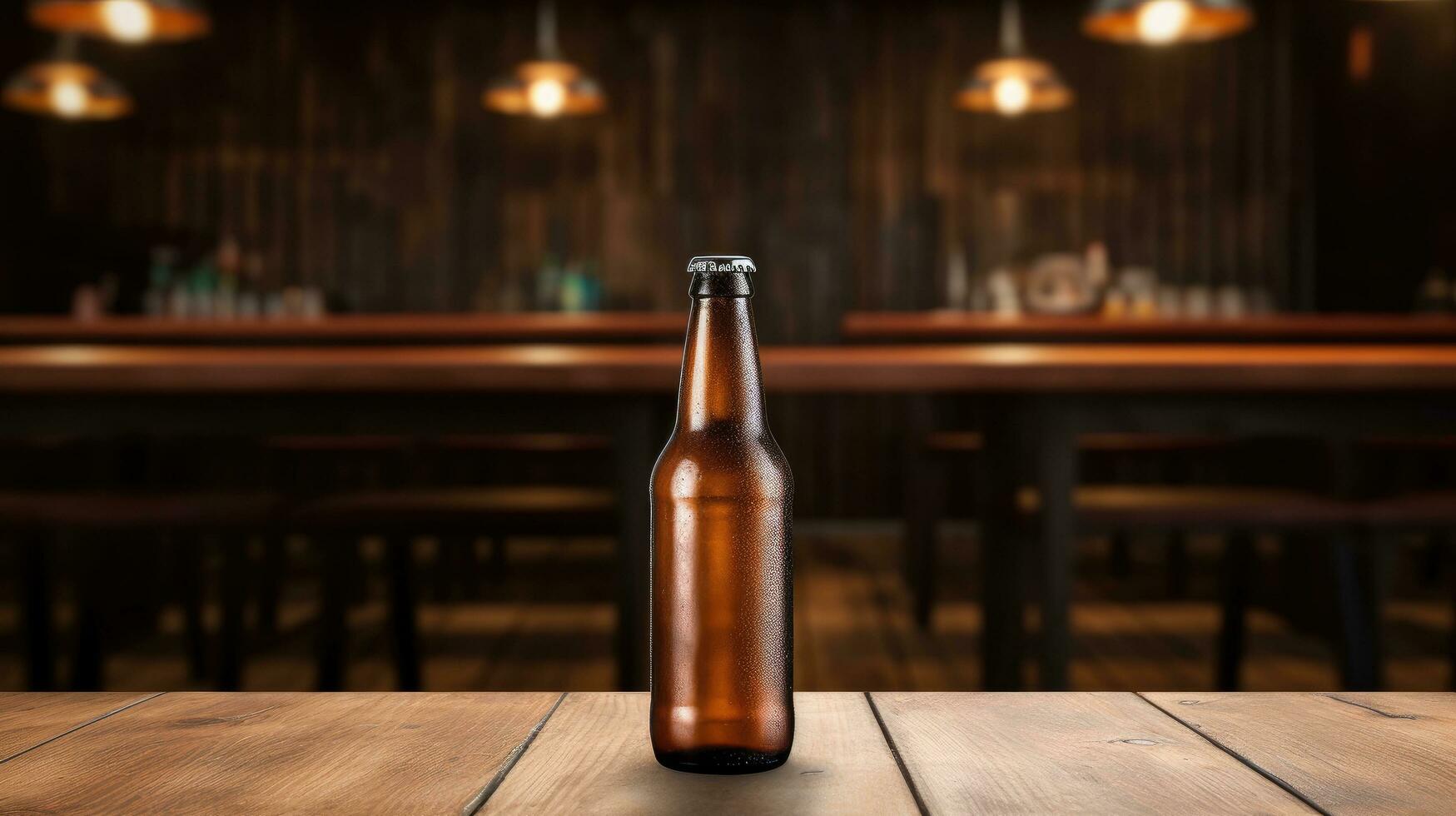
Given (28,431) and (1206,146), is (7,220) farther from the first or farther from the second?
(1206,146)

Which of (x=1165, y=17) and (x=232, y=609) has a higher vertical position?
(x=1165, y=17)

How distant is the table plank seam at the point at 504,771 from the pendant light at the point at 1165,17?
3.36 m

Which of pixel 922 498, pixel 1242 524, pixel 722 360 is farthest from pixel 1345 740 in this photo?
pixel 922 498

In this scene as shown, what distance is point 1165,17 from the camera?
358cm

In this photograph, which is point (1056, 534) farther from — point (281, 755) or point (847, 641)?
point (281, 755)

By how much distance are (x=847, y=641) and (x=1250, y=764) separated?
107 inches

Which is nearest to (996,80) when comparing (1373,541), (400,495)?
(1373,541)

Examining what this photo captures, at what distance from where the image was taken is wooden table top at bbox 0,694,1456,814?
0.44 metres

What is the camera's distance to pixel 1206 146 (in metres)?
5.96

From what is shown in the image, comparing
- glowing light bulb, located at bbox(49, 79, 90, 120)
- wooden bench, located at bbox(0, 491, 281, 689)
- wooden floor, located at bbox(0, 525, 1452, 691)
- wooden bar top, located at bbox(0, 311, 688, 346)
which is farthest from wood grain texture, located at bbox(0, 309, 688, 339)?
wooden bench, located at bbox(0, 491, 281, 689)

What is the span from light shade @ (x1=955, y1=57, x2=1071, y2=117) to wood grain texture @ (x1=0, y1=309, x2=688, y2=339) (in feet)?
5.50

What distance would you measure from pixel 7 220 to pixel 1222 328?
557 cm

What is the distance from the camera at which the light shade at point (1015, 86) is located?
4.77m

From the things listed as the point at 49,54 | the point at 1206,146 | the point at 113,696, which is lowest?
the point at 113,696
